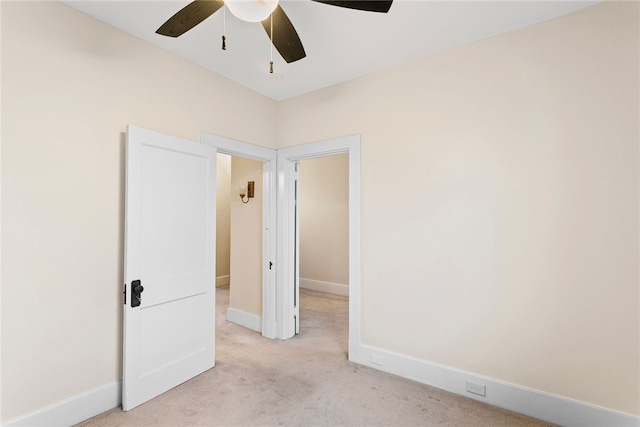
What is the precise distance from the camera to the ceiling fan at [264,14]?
56.2 inches

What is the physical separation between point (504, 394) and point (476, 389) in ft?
0.59

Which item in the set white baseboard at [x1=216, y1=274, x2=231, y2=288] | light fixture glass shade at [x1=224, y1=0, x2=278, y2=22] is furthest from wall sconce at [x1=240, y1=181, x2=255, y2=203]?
white baseboard at [x1=216, y1=274, x2=231, y2=288]

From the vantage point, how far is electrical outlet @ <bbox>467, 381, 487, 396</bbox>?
226cm

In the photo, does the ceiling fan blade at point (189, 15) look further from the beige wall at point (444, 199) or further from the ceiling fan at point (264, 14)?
the beige wall at point (444, 199)

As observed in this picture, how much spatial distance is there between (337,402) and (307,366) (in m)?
0.60

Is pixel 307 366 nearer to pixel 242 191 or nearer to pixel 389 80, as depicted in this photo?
pixel 242 191

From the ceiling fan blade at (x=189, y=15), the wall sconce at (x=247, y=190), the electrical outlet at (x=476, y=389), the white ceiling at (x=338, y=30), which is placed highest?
the white ceiling at (x=338, y=30)

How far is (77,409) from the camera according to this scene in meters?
1.98

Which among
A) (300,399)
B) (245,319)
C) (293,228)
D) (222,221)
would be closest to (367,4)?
(293,228)

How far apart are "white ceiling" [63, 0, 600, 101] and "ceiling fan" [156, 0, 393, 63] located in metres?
0.32

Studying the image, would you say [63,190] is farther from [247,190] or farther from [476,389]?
[476,389]

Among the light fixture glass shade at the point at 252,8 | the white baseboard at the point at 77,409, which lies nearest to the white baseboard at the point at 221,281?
the white baseboard at the point at 77,409

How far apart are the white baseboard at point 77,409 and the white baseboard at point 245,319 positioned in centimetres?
163

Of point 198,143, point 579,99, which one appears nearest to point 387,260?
point 579,99
